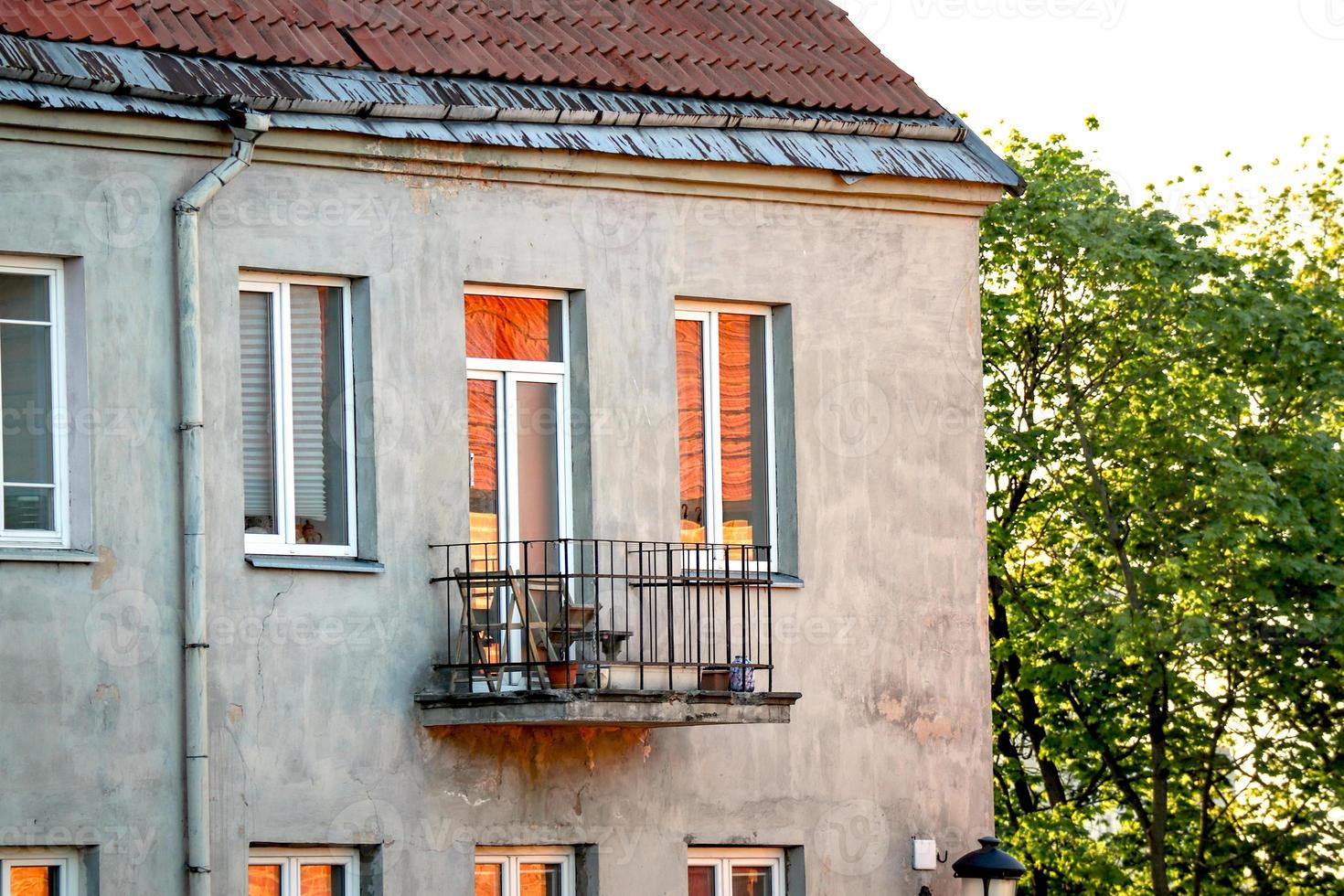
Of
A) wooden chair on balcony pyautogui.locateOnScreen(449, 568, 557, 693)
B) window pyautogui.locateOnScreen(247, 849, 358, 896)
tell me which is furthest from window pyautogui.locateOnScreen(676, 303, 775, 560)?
window pyautogui.locateOnScreen(247, 849, 358, 896)

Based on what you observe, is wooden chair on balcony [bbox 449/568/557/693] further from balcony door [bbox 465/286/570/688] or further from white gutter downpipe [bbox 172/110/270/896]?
white gutter downpipe [bbox 172/110/270/896]

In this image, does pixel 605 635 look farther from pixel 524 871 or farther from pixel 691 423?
pixel 691 423

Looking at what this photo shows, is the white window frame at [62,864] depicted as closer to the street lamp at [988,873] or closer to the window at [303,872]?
the window at [303,872]

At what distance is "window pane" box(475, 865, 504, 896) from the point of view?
15945 millimetres

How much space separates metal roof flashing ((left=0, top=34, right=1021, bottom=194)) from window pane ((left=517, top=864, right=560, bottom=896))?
15.7ft

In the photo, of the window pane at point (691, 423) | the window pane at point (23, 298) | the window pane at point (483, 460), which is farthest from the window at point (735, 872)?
the window pane at point (23, 298)

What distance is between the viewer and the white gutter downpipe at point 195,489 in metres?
14.5

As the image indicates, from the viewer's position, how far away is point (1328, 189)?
3362 centimetres

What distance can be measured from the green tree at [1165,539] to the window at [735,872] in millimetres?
11509

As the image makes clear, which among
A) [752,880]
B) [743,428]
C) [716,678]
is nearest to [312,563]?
[716,678]

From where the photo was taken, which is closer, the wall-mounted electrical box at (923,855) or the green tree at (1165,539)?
the wall-mounted electrical box at (923,855)

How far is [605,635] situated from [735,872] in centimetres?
223

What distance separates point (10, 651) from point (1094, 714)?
1864cm

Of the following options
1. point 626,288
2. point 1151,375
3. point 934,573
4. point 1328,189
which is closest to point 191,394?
point 626,288
